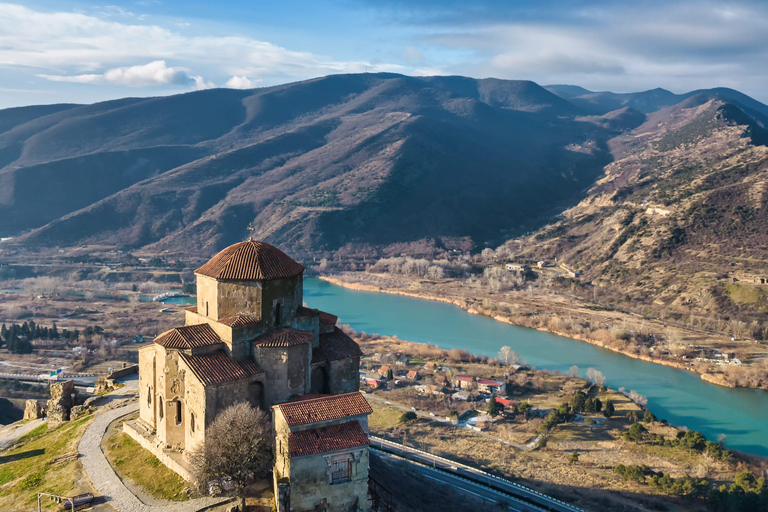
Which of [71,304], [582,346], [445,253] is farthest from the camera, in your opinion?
[445,253]

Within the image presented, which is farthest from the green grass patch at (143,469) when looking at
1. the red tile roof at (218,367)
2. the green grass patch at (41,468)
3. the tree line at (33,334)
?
the tree line at (33,334)

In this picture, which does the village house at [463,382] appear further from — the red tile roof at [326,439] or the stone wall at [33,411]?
the red tile roof at [326,439]

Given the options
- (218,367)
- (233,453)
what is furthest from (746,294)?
(233,453)

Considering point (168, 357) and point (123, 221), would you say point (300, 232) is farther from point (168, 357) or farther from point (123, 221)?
point (168, 357)

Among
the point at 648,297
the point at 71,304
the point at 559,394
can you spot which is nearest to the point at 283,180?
the point at 71,304

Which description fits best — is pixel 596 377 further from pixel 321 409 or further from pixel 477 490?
pixel 321 409

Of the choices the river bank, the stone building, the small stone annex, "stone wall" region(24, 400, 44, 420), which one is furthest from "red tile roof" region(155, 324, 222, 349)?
the river bank
